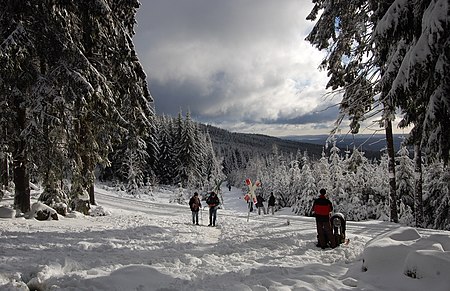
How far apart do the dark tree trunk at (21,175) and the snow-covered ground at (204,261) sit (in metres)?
1.01

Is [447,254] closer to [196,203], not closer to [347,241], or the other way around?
[347,241]

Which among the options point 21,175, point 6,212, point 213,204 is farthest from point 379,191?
point 6,212

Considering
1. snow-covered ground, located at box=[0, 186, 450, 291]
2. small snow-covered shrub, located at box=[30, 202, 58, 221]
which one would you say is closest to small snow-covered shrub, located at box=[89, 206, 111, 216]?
small snow-covered shrub, located at box=[30, 202, 58, 221]

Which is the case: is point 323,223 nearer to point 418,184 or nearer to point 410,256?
point 410,256

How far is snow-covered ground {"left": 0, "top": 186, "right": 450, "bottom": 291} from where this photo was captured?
5.80 metres

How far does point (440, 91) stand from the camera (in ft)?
20.0

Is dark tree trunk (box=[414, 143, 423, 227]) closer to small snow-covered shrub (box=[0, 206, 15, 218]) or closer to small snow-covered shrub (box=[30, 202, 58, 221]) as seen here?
small snow-covered shrub (box=[30, 202, 58, 221])

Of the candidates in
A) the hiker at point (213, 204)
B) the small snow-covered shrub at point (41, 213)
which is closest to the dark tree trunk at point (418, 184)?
the hiker at point (213, 204)

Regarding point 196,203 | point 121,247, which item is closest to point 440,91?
point 121,247

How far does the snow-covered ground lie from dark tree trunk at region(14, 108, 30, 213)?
1013 millimetres

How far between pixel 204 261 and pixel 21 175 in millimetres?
7608

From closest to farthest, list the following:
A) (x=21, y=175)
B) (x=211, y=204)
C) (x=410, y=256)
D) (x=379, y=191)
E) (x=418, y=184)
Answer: (x=410, y=256) < (x=21, y=175) < (x=211, y=204) < (x=418, y=184) < (x=379, y=191)

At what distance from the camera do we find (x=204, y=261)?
7.85m

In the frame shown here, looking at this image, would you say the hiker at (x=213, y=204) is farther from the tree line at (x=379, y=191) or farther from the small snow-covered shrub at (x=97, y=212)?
the tree line at (x=379, y=191)
